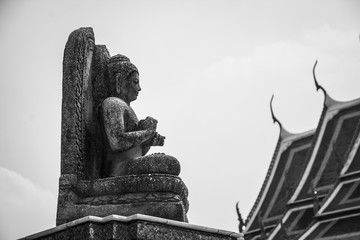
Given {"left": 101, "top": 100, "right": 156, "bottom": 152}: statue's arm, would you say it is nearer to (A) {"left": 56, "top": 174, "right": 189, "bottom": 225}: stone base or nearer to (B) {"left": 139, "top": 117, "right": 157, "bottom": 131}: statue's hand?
(B) {"left": 139, "top": 117, "right": 157, "bottom": 131}: statue's hand

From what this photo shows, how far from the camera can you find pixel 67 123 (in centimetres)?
484

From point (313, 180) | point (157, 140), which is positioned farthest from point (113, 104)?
point (313, 180)

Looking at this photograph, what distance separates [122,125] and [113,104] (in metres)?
0.18

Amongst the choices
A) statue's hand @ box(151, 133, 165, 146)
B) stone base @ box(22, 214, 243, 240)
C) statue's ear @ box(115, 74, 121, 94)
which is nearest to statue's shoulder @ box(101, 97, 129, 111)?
statue's ear @ box(115, 74, 121, 94)

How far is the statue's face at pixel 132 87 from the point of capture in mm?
5133

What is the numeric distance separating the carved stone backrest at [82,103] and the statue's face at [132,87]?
0.18 meters

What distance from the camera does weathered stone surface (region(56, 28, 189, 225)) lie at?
14.9 ft

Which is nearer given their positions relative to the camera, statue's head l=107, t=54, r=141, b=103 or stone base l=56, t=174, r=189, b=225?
stone base l=56, t=174, r=189, b=225

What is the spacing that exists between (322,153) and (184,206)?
19523mm

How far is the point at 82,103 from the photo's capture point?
4945 millimetres

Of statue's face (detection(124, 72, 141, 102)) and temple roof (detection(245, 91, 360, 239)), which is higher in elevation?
temple roof (detection(245, 91, 360, 239))

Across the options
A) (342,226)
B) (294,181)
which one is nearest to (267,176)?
(294,181)

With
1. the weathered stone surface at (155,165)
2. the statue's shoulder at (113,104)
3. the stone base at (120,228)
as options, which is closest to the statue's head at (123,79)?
the statue's shoulder at (113,104)

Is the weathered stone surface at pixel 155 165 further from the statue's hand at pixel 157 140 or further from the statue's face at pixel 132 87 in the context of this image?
the statue's face at pixel 132 87
